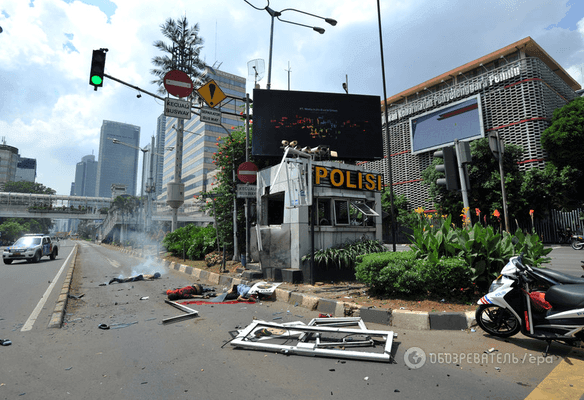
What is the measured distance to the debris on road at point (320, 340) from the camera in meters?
3.53

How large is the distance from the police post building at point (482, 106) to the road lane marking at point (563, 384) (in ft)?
54.5

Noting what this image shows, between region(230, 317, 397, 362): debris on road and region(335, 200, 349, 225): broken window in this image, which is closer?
region(230, 317, 397, 362): debris on road

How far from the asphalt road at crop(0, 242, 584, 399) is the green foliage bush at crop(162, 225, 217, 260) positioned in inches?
374

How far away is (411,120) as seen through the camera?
31641 millimetres

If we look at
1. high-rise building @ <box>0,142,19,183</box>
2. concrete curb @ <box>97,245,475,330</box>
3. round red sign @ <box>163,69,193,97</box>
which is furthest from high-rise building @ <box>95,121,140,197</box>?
concrete curb @ <box>97,245,475,330</box>

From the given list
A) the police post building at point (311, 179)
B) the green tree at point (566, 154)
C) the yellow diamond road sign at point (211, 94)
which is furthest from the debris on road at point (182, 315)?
the green tree at point (566, 154)

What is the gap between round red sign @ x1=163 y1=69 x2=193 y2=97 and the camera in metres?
8.84

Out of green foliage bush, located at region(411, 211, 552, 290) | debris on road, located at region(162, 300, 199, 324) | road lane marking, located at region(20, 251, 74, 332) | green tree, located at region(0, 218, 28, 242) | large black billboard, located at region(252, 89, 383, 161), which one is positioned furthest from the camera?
green tree, located at region(0, 218, 28, 242)

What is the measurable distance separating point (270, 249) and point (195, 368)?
6.07 meters

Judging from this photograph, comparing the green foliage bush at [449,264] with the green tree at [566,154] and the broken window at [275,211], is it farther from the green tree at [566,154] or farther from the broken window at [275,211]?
the green tree at [566,154]

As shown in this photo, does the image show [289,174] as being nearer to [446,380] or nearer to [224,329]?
[224,329]

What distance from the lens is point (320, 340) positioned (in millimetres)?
4102

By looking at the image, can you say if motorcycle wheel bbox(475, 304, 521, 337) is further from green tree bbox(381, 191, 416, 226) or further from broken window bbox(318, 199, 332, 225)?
green tree bbox(381, 191, 416, 226)

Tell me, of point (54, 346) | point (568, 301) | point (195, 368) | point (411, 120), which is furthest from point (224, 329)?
point (411, 120)
